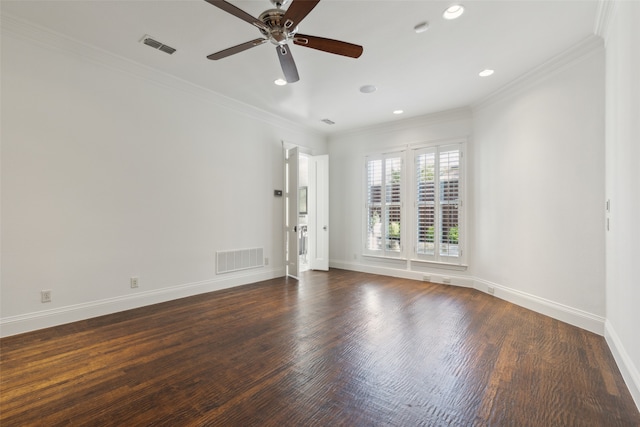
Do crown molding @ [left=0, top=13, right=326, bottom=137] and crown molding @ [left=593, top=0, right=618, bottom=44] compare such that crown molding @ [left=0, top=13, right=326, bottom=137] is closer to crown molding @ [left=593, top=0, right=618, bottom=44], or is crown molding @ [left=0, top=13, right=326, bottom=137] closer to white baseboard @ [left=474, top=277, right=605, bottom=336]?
crown molding @ [left=593, top=0, right=618, bottom=44]

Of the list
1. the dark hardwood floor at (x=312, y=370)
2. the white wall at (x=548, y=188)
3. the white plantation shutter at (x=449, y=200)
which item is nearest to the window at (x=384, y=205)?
the white plantation shutter at (x=449, y=200)

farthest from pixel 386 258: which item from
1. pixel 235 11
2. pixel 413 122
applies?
pixel 235 11

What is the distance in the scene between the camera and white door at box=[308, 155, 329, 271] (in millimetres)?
6598

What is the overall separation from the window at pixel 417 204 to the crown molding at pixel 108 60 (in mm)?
2902

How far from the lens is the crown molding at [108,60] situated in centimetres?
296

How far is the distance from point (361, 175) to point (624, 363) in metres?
4.95

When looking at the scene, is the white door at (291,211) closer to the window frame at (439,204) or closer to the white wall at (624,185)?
the window frame at (439,204)

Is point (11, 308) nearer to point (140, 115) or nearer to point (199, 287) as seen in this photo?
point (199, 287)

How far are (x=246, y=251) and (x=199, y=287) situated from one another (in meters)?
1.00

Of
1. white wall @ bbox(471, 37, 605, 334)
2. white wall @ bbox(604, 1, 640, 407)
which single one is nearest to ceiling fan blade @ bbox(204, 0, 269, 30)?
white wall @ bbox(604, 1, 640, 407)

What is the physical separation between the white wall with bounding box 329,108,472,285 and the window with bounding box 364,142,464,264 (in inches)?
7.0

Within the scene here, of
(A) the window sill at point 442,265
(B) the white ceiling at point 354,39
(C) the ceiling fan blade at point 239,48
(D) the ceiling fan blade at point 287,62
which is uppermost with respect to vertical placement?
(B) the white ceiling at point 354,39

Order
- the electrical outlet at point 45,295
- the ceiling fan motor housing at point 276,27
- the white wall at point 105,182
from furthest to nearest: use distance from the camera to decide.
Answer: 1. the electrical outlet at point 45,295
2. the white wall at point 105,182
3. the ceiling fan motor housing at point 276,27

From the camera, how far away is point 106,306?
3.57 meters
